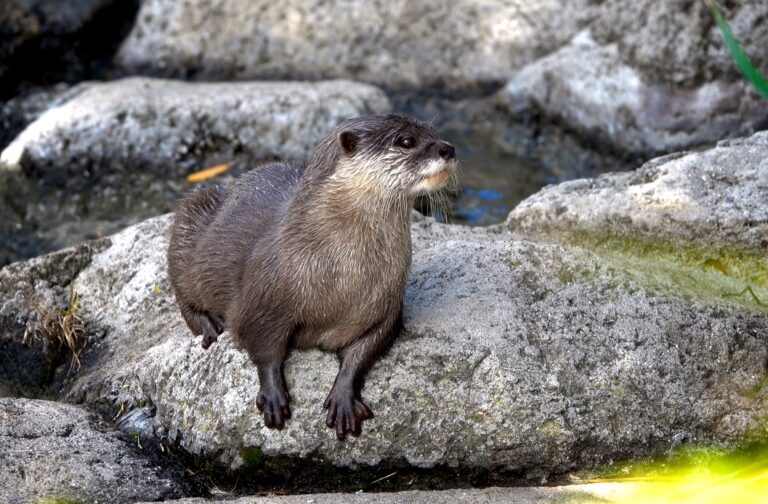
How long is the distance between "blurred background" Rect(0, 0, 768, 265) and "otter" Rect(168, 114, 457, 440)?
100 inches

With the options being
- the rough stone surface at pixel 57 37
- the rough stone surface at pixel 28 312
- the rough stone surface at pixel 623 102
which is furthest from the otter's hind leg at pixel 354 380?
→ the rough stone surface at pixel 57 37

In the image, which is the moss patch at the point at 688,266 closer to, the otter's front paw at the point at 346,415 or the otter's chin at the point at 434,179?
the otter's chin at the point at 434,179

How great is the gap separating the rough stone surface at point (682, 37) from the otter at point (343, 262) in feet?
11.5

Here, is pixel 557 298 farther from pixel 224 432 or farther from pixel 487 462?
pixel 224 432

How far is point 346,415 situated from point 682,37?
13.3ft

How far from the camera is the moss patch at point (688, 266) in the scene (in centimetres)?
363

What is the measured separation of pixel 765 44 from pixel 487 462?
390 cm

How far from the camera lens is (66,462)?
3.09 m

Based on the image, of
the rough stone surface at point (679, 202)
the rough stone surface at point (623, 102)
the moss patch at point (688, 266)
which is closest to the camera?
the moss patch at point (688, 266)

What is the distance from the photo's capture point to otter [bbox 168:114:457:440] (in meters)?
3.18

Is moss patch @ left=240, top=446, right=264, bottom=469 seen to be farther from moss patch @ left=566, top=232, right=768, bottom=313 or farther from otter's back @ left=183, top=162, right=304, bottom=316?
moss patch @ left=566, top=232, right=768, bottom=313

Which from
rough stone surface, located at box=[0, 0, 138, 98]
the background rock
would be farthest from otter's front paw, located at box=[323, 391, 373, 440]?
rough stone surface, located at box=[0, 0, 138, 98]

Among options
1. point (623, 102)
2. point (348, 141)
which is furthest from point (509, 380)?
point (623, 102)

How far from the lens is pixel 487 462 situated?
3166mm
